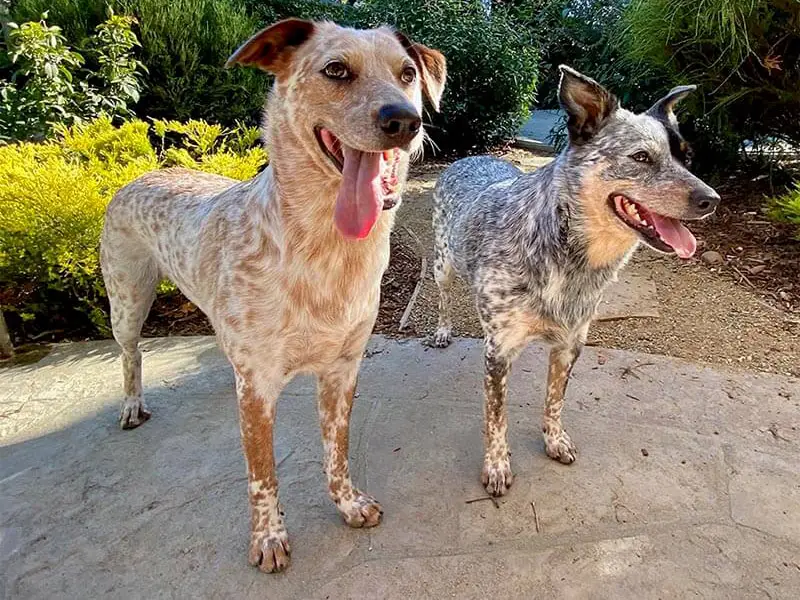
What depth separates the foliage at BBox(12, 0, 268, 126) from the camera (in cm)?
563

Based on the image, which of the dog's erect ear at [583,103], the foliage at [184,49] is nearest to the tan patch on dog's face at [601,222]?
the dog's erect ear at [583,103]

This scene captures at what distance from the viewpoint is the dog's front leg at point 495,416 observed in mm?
2510

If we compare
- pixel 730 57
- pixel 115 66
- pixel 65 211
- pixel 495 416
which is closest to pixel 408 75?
pixel 495 416

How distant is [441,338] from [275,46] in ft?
7.06

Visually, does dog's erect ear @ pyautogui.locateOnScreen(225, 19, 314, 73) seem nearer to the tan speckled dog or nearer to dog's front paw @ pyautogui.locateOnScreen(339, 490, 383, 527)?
the tan speckled dog

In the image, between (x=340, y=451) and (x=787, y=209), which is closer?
(x=340, y=451)

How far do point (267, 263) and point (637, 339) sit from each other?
2.62m

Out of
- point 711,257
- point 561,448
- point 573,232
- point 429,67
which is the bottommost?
point 711,257

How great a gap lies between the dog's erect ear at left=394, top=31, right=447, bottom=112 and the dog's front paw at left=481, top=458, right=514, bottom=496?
57.0 inches

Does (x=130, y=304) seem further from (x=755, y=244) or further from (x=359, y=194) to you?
(x=755, y=244)

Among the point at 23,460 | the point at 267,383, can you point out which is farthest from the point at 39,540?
the point at 267,383

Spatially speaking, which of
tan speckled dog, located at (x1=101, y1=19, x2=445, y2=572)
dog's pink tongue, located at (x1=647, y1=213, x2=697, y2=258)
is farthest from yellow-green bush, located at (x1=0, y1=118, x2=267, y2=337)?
dog's pink tongue, located at (x1=647, y1=213, x2=697, y2=258)

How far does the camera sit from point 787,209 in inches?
178

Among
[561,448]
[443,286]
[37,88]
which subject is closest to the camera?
[561,448]
